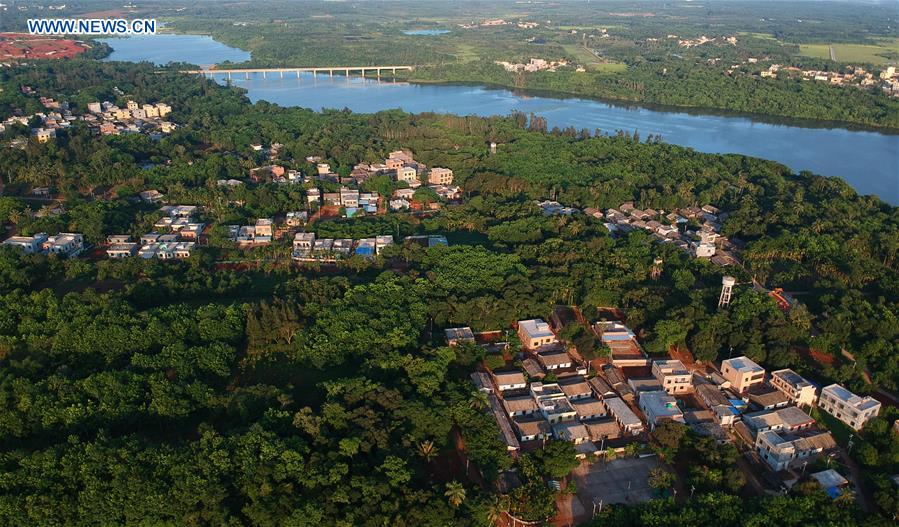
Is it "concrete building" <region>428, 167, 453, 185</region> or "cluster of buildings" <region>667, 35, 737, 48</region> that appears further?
"cluster of buildings" <region>667, 35, 737, 48</region>

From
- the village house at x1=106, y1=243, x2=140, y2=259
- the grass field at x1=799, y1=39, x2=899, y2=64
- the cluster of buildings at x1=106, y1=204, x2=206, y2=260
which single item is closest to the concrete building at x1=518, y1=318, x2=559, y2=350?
the cluster of buildings at x1=106, y1=204, x2=206, y2=260

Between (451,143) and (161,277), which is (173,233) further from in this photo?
(451,143)

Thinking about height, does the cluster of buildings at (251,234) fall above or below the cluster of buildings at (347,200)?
below

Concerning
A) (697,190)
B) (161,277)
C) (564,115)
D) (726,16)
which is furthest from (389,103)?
(726,16)

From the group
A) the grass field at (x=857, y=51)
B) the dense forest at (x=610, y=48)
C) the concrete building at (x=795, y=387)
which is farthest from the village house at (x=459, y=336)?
the grass field at (x=857, y=51)

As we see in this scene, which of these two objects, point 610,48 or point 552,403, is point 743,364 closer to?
point 552,403

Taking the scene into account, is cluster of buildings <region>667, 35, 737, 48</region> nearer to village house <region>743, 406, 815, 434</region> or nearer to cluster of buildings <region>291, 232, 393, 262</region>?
cluster of buildings <region>291, 232, 393, 262</region>

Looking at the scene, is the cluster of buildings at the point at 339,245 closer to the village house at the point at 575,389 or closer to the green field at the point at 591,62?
the village house at the point at 575,389
